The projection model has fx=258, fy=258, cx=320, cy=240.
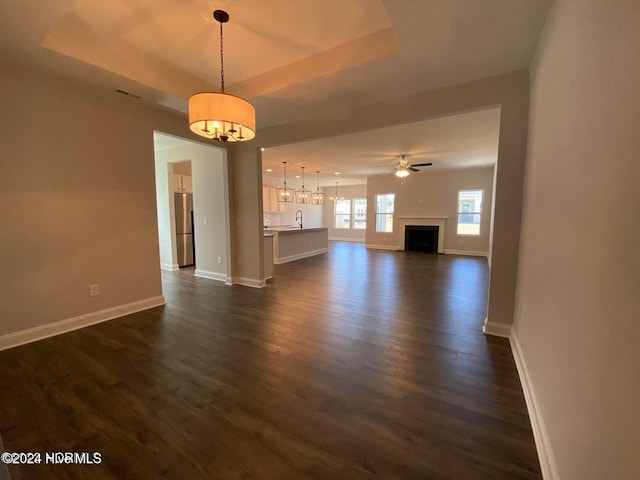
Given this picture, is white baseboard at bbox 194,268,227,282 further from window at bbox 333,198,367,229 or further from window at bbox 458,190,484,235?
window at bbox 333,198,367,229

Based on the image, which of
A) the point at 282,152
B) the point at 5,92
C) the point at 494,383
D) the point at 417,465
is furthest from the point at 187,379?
the point at 282,152

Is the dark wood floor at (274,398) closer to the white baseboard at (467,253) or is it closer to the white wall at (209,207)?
the white wall at (209,207)

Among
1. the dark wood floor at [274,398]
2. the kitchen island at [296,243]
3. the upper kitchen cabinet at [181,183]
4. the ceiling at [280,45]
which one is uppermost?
the ceiling at [280,45]

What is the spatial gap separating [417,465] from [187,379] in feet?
5.42

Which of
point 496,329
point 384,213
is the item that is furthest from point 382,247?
point 496,329

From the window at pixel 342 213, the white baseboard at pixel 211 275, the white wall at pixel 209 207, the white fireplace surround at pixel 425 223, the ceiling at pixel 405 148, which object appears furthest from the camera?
the window at pixel 342 213

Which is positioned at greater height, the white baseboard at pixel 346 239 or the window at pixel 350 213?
the window at pixel 350 213

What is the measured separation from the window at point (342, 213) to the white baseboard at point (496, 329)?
9.76 meters

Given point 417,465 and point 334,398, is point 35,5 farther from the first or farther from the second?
point 417,465

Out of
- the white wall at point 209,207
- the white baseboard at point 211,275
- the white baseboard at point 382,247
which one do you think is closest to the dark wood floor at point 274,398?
the white baseboard at point 211,275

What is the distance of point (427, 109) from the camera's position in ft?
9.44

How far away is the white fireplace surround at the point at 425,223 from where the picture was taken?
8508 millimetres

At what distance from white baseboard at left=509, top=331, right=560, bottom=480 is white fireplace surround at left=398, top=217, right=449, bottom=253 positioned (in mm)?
6879

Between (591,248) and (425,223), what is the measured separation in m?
8.18
